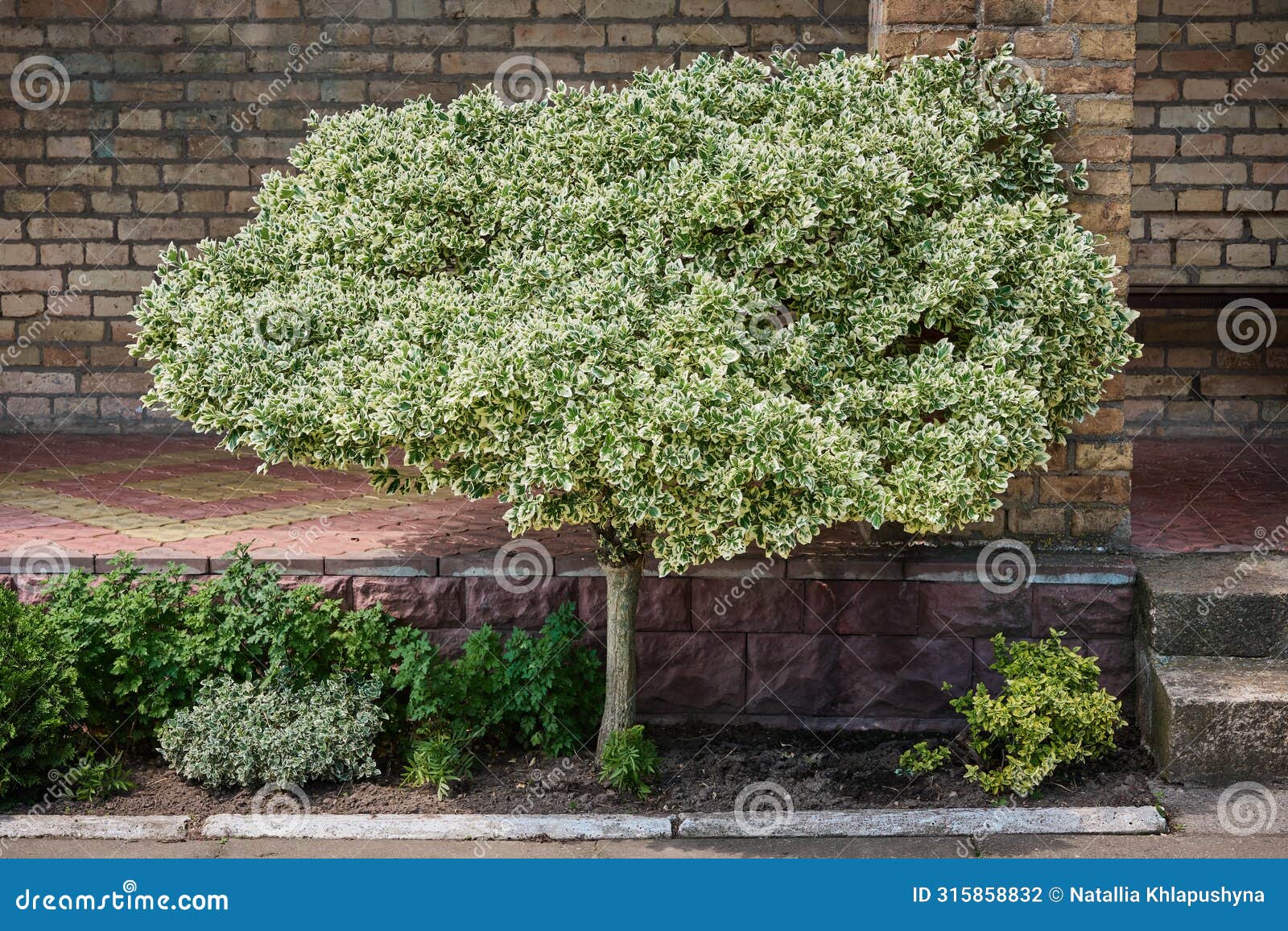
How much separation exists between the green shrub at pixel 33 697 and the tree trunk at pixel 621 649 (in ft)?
6.70

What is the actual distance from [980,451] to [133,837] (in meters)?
3.31

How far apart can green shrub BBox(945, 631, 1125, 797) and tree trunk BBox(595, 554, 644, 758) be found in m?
1.32

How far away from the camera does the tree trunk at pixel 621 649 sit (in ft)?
16.9

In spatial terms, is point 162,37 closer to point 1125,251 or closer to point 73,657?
point 73,657

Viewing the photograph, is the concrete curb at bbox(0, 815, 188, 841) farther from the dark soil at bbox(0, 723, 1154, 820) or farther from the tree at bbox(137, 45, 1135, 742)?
the tree at bbox(137, 45, 1135, 742)

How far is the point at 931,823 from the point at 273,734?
2.50 metres

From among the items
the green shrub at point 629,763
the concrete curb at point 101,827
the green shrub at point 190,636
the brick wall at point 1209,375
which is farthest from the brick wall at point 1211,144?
the concrete curb at point 101,827

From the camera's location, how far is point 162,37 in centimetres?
962

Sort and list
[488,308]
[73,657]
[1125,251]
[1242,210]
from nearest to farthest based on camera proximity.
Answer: [488,308] < [73,657] < [1125,251] < [1242,210]

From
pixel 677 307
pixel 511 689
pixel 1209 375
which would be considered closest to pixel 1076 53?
pixel 677 307

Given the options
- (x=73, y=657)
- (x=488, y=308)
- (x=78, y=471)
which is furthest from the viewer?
(x=78, y=471)

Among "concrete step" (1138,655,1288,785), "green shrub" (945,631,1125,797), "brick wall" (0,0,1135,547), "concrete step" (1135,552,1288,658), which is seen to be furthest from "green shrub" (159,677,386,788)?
"brick wall" (0,0,1135,547)

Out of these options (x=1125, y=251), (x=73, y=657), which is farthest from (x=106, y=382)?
(x=1125, y=251)

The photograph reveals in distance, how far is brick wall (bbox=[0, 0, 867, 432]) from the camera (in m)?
9.47
